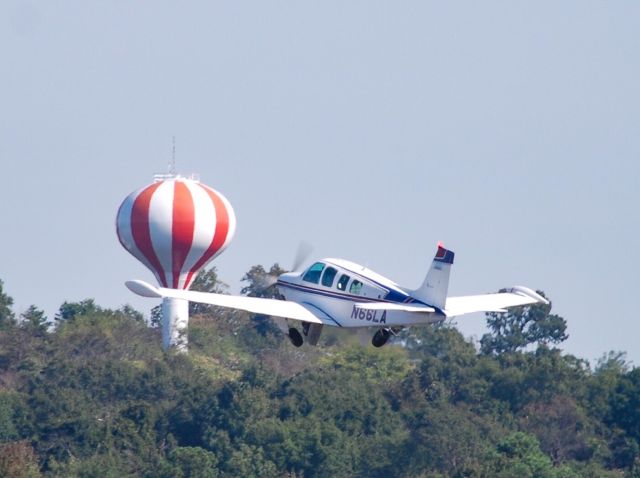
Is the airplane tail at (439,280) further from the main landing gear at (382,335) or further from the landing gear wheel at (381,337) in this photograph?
the landing gear wheel at (381,337)

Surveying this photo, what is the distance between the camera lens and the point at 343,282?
5894 centimetres

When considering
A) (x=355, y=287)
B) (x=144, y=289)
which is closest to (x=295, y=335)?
(x=355, y=287)

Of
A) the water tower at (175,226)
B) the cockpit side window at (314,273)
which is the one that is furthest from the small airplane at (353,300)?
the water tower at (175,226)

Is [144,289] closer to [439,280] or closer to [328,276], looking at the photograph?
[328,276]

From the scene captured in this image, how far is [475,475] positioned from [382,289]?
31.7m

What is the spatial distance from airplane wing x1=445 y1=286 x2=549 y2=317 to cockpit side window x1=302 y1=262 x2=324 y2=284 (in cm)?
409

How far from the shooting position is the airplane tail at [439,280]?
5603 centimetres

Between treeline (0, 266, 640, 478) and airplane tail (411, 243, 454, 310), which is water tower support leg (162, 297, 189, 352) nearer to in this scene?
treeline (0, 266, 640, 478)

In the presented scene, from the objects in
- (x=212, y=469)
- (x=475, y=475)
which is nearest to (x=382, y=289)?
(x=475, y=475)

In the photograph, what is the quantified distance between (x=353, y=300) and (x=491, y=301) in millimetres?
5333

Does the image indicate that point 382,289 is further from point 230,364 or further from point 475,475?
point 230,364

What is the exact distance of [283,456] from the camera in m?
97.8

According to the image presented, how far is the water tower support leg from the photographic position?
127 m

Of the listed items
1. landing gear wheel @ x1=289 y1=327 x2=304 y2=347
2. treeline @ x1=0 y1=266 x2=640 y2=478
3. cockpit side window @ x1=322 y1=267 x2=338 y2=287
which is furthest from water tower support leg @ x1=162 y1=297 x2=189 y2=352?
cockpit side window @ x1=322 y1=267 x2=338 y2=287
